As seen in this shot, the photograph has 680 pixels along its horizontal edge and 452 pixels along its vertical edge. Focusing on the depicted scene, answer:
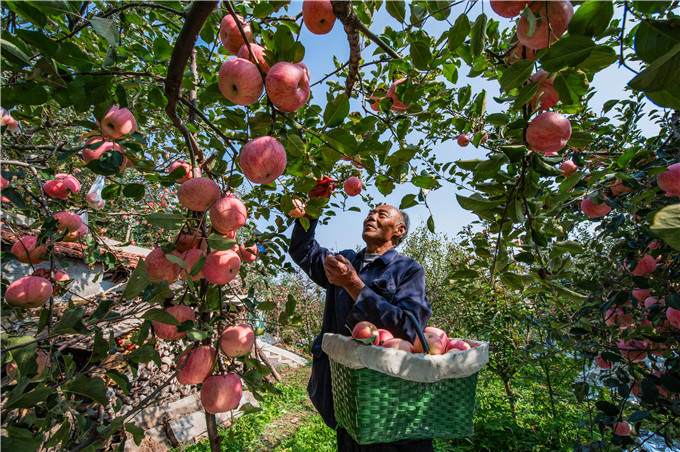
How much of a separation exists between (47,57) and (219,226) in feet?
1.86

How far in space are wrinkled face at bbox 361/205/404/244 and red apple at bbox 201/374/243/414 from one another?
57.7 inches

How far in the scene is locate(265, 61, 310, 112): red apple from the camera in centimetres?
80

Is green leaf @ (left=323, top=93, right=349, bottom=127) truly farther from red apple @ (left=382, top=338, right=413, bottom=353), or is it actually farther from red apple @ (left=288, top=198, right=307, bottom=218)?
red apple @ (left=382, top=338, right=413, bottom=353)

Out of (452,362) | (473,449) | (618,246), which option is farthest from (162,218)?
(473,449)

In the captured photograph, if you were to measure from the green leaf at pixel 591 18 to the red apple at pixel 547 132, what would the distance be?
23 cm

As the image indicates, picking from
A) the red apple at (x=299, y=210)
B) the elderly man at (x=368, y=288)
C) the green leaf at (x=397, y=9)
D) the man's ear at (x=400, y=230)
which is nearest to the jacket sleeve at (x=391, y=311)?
the elderly man at (x=368, y=288)

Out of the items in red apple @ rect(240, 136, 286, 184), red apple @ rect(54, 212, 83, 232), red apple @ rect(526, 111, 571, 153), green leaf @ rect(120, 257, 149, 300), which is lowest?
green leaf @ rect(120, 257, 149, 300)

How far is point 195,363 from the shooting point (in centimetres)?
118

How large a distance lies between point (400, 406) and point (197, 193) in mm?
1087

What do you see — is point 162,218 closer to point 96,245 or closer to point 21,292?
point 21,292

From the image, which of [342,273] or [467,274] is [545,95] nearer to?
[467,274]

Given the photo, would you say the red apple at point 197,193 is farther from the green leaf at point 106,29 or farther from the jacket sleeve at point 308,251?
the jacket sleeve at point 308,251

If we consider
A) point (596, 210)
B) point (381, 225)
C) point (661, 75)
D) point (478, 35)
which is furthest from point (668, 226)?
point (381, 225)

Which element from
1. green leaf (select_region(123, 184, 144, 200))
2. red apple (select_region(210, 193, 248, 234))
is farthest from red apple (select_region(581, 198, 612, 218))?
green leaf (select_region(123, 184, 144, 200))
